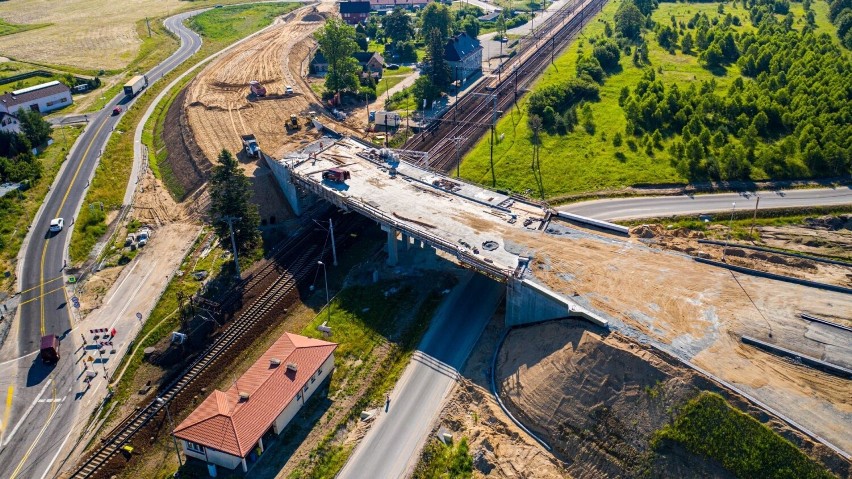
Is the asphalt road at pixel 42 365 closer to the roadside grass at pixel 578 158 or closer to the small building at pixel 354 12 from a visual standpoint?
the roadside grass at pixel 578 158

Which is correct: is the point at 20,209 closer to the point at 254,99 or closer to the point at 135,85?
the point at 254,99

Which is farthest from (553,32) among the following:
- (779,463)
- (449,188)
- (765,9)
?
(779,463)

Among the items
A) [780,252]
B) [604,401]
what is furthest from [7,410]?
[780,252]

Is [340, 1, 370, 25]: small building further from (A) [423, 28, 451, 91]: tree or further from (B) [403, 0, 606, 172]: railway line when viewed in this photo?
(A) [423, 28, 451, 91]: tree

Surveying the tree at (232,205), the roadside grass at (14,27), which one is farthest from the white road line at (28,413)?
the roadside grass at (14,27)

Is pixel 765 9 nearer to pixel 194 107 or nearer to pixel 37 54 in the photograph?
pixel 194 107

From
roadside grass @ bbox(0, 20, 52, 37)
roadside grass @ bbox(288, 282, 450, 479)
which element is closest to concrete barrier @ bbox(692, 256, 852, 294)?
roadside grass @ bbox(288, 282, 450, 479)
